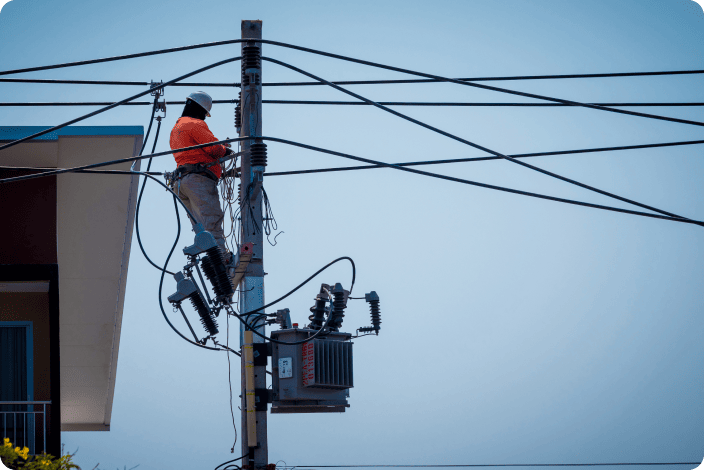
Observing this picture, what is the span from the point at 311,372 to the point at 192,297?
4.29 ft

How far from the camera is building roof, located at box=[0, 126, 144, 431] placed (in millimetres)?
12384

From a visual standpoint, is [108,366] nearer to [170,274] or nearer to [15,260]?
[15,260]

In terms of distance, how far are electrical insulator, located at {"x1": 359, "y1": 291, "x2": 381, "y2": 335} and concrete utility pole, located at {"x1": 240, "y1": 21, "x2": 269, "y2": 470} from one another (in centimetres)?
106

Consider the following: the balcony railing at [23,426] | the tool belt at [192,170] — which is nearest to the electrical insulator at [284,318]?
the tool belt at [192,170]

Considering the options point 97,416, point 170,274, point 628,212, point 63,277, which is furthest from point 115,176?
point 97,416

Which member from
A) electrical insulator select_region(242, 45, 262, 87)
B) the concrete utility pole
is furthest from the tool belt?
electrical insulator select_region(242, 45, 262, 87)

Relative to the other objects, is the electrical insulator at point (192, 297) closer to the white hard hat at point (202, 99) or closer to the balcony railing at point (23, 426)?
the white hard hat at point (202, 99)

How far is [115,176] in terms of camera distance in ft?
42.4

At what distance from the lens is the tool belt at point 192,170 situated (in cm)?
900

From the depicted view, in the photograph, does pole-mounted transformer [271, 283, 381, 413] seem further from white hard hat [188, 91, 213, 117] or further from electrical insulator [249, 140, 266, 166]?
white hard hat [188, 91, 213, 117]

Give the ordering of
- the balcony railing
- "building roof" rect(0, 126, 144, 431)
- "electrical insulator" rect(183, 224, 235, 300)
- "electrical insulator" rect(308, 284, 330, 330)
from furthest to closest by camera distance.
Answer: "building roof" rect(0, 126, 144, 431), the balcony railing, "electrical insulator" rect(308, 284, 330, 330), "electrical insulator" rect(183, 224, 235, 300)

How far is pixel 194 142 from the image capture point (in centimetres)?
902

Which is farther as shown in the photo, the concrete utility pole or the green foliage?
the green foliage

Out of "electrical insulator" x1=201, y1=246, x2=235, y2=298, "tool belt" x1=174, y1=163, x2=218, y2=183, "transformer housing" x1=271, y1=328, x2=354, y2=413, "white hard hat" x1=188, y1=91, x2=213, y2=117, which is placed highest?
"white hard hat" x1=188, y1=91, x2=213, y2=117
